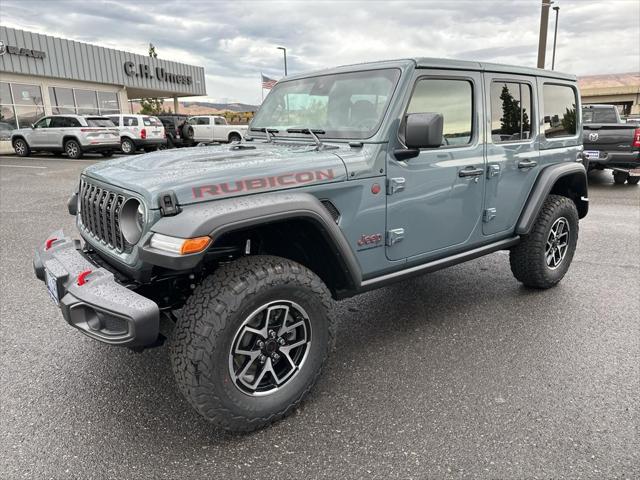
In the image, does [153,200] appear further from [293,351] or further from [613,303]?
[613,303]

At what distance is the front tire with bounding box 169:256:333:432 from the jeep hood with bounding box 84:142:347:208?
39 centimetres

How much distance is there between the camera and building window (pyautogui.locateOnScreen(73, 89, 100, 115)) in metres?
24.4

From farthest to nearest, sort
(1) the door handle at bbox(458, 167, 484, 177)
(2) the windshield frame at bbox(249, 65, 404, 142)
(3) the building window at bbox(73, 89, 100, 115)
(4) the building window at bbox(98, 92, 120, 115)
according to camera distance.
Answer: (4) the building window at bbox(98, 92, 120, 115) < (3) the building window at bbox(73, 89, 100, 115) < (1) the door handle at bbox(458, 167, 484, 177) < (2) the windshield frame at bbox(249, 65, 404, 142)

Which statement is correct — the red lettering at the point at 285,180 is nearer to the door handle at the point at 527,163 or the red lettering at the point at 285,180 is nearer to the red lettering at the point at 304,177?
the red lettering at the point at 304,177

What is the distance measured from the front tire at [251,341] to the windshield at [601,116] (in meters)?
12.2

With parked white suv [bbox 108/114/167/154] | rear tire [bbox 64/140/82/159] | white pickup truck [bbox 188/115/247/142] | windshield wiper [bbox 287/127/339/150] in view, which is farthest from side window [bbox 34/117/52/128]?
windshield wiper [bbox 287/127/339/150]

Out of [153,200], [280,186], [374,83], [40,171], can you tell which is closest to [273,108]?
[374,83]

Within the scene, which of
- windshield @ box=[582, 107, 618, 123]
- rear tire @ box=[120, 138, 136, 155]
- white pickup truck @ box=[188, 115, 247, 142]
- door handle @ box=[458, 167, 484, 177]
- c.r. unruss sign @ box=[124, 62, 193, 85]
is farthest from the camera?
c.r. unruss sign @ box=[124, 62, 193, 85]

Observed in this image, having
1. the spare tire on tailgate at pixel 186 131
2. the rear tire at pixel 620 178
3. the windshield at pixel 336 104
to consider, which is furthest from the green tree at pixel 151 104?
the windshield at pixel 336 104

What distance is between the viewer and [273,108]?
148 inches

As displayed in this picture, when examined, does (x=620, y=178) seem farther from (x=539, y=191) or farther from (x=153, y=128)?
(x=153, y=128)

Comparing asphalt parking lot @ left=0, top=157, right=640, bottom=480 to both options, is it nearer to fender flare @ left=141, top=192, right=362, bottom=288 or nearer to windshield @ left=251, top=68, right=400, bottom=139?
fender flare @ left=141, top=192, right=362, bottom=288

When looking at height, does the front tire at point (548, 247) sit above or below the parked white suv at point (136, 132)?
below

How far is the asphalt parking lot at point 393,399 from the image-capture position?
86.4 inches
